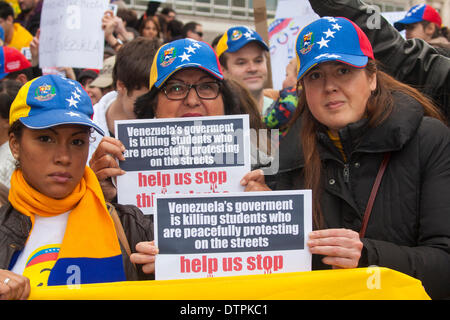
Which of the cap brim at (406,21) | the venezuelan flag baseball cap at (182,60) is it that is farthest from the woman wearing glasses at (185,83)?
the cap brim at (406,21)

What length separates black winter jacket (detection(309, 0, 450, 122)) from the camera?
322cm

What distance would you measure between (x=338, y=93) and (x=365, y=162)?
0.34 m

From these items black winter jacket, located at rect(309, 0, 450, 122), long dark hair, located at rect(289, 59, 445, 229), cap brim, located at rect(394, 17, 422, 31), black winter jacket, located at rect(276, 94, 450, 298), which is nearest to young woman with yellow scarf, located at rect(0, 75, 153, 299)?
long dark hair, located at rect(289, 59, 445, 229)

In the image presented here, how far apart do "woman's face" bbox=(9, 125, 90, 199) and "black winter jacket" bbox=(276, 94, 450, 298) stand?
3.70ft

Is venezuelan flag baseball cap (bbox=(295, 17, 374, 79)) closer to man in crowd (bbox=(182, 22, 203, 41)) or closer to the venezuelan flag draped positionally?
the venezuelan flag draped

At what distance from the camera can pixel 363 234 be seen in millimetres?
2465

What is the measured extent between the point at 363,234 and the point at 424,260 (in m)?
0.28

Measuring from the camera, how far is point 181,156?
295cm

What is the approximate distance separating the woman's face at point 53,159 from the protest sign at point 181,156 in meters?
0.36

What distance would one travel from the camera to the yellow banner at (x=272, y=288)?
2119mm

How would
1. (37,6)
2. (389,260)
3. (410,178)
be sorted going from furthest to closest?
(37,6) < (410,178) < (389,260)

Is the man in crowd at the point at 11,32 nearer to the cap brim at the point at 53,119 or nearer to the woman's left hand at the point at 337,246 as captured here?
the cap brim at the point at 53,119
